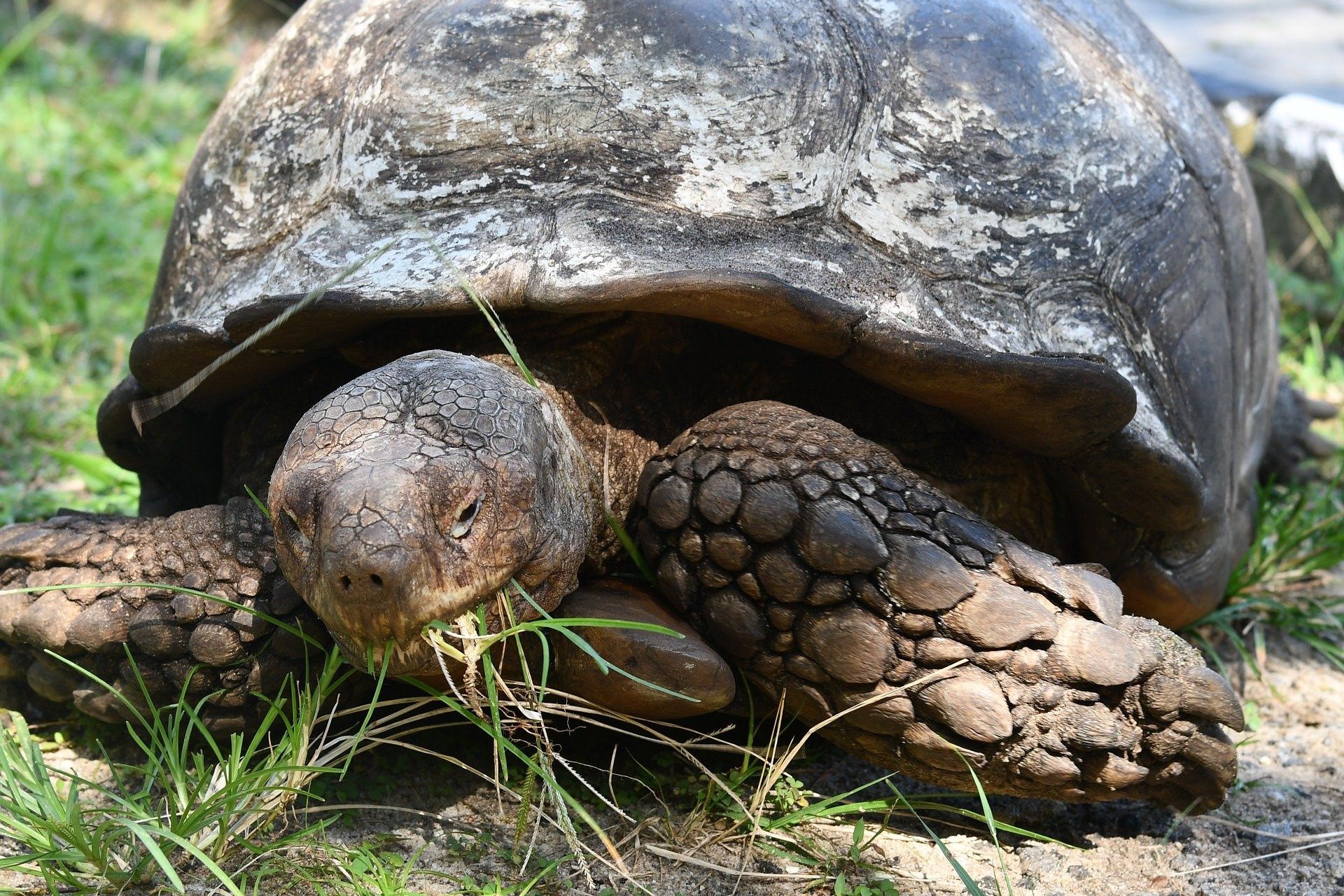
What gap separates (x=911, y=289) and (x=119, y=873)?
158 centimetres

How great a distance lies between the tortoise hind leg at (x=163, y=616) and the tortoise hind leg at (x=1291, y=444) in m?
3.27

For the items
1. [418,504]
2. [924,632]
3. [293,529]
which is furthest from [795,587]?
[293,529]

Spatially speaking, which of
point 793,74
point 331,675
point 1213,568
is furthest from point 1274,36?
point 331,675

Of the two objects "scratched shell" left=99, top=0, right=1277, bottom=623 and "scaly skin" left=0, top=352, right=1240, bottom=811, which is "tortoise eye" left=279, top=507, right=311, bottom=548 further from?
"scratched shell" left=99, top=0, right=1277, bottom=623

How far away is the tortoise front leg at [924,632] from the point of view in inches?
80.3

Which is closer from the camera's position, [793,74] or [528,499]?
[528,499]

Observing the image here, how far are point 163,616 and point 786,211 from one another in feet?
4.31

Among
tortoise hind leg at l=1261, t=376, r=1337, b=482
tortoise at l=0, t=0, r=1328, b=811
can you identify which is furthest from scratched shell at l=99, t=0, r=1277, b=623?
tortoise hind leg at l=1261, t=376, r=1337, b=482

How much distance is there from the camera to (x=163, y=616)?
2.22m

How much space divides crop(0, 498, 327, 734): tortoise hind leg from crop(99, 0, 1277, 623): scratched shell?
37 centimetres

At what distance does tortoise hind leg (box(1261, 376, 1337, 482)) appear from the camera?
4199 millimetres

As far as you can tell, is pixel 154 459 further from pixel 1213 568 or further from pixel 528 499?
pixel 1213 568

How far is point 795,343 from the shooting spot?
2.21m

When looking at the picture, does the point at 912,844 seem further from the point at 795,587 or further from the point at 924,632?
the point at 795,587
